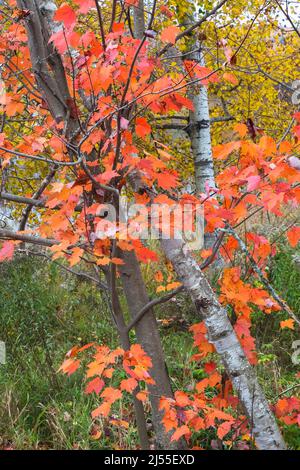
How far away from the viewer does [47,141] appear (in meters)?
2.94

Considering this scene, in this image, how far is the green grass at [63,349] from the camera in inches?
138

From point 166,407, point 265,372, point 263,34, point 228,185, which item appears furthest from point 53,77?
point 263,34

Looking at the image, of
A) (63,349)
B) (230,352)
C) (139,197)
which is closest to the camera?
(230,352)

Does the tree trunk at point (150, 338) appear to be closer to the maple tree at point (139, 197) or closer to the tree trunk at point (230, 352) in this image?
the maple tree at point (139, 197)

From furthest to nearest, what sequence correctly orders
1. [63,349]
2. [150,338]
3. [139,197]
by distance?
[63,349] < [150,338] < [139,197]

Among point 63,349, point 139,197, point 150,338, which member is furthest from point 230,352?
point 63,349

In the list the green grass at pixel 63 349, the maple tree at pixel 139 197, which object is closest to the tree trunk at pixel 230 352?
the maple tree at pixel 139 197

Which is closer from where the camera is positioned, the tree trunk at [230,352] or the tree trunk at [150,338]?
the tree trunk at [230,352]

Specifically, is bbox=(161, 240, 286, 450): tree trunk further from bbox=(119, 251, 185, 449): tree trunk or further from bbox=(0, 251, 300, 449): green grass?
bbox=(0, 251, 300, 449): green grass

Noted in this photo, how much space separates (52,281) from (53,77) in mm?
3271

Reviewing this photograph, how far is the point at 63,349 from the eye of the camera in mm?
4516

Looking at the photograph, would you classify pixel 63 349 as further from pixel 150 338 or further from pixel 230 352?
pixel 230 352
